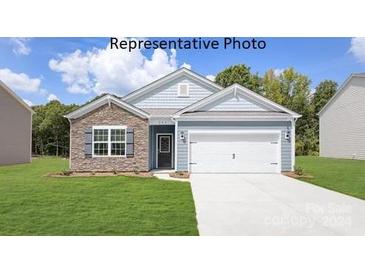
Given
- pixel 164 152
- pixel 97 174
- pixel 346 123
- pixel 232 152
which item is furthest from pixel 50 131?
pixel 346 123

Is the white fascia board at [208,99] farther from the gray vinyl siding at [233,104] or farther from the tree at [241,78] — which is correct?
the tree at [241,78]

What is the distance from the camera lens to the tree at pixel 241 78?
105ft

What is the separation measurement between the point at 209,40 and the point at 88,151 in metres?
6.82

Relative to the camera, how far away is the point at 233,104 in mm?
14648

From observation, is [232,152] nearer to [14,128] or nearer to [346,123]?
[14,128]

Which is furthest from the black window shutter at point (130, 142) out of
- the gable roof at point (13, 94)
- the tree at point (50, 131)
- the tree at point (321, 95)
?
the tree at point (321, 95)

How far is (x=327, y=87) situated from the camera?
3591cm

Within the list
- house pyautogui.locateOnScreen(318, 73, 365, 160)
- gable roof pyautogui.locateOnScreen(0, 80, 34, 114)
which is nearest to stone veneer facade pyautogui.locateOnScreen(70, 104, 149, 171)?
gable roof pyautogui.locateOnScreen(0, 80, 34, 114)

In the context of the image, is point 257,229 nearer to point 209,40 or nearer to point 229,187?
point 229,187

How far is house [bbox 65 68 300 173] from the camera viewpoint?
13883mm

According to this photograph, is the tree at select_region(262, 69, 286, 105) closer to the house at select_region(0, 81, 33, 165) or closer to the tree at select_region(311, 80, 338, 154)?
the tree at select_region(311, 80, 338, 154)

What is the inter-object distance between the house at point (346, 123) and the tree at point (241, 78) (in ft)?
22.9
